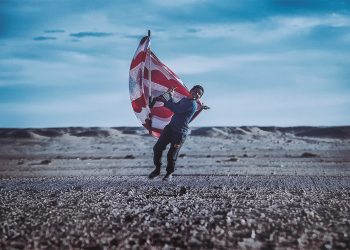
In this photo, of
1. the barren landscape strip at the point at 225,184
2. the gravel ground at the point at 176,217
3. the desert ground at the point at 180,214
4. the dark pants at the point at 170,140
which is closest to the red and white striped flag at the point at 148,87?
the dark pants at the point at 170,140

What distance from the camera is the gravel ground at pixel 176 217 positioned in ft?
16.0

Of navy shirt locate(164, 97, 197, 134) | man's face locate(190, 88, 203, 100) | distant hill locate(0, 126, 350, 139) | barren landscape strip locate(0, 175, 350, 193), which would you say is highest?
man's face locate(190, 88, 203, 100)

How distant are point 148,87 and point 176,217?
5.21 m

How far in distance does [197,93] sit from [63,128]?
4231cm

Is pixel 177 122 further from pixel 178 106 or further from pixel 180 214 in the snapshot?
pixel 180 214

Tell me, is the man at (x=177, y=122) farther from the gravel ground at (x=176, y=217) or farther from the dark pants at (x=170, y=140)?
the gravel ground at (x=176, y=217)

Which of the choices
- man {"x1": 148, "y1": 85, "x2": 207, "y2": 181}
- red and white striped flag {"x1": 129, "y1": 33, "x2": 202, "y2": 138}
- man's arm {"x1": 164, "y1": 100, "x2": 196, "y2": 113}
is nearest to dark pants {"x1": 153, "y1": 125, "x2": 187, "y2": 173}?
man {"x1": 148, "y1": 85, "x2": 207, "y2": 181}

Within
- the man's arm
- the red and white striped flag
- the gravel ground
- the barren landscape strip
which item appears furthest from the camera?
the red and white striped flag

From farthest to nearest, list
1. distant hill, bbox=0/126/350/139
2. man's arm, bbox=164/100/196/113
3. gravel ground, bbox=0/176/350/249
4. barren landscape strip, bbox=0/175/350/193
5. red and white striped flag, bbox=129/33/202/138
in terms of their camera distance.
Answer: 1. distant hill, bbox=0/126/350/139
2. red and white striped flag, bbox=129/33/202/138
3. barren landscape strip, bbox=0/175/350/193
4. man's arm, bbox=164/100/196/113
5. gravel ground, bbox=0/176/350/249

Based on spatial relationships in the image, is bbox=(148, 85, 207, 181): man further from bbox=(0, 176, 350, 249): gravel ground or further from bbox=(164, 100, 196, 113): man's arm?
bbox=(0, 176, 350, 249): gravel ground

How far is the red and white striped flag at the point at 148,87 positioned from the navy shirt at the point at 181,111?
0.93 m

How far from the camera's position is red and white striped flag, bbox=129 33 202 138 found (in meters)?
10.8

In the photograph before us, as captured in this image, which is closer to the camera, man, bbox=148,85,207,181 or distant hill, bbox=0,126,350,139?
man, bbox=148,85,207,181

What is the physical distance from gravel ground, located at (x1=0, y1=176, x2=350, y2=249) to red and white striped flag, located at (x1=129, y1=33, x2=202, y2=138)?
1767mm
